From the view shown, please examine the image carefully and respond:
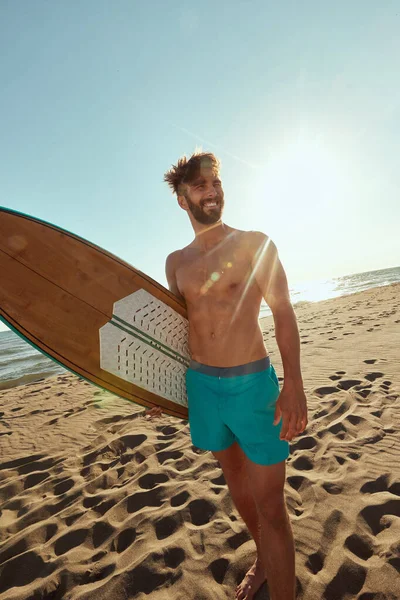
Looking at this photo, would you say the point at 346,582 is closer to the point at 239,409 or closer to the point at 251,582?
the point at 251,582

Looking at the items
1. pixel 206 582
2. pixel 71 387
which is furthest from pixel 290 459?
pixel 71 387

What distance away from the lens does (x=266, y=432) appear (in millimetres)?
1456

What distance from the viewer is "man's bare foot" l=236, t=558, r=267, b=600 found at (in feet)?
5.59

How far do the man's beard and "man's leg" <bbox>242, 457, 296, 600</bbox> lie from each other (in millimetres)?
1356

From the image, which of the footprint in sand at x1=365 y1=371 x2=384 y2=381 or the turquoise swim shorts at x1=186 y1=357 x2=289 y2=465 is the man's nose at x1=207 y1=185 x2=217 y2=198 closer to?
the turquoise swim shorts at x1=186 y1=357 x2=289 y2=465

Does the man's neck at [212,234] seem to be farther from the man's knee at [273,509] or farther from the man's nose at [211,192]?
the man's knee at [273,509]

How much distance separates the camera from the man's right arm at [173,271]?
7.00 ft

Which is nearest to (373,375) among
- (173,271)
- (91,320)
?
(173,271)

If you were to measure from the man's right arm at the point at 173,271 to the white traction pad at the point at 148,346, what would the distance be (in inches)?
5.7

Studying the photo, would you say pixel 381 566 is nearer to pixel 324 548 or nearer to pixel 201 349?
pixel 324 548

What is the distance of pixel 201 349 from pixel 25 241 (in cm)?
159

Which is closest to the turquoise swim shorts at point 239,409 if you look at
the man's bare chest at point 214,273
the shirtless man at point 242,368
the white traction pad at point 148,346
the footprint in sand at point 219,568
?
the shirtless man at point 242,368

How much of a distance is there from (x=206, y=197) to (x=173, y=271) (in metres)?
0.55

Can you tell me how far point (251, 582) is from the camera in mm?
1735
